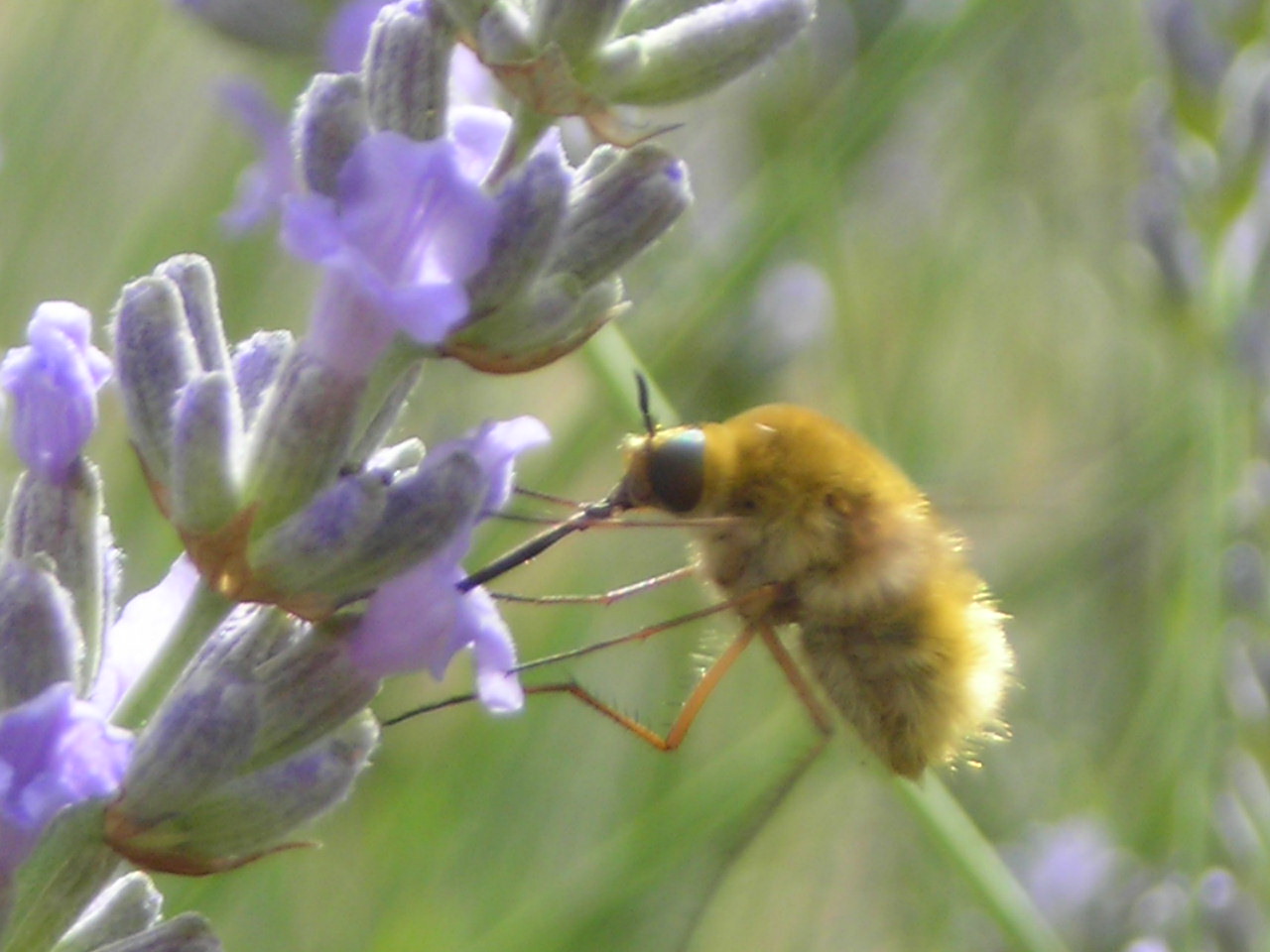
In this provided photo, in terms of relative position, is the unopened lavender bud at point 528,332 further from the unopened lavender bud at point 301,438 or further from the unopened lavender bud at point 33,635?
the unopened lavender bud at point 33,635

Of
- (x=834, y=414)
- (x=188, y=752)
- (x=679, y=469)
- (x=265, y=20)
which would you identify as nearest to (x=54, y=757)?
(x=188, y=752)

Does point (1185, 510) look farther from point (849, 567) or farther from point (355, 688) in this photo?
point (355, 688)

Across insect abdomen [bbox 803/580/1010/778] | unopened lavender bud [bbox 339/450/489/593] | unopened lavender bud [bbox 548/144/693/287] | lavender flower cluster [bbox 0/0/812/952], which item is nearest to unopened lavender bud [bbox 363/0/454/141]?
lavender flower cluster [bbox 0/0/812/952]

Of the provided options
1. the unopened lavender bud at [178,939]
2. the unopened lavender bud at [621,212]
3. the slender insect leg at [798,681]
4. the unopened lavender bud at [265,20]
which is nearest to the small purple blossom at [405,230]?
the unopened lavender bud at [621,212]

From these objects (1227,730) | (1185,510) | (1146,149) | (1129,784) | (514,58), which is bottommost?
(1129,784)

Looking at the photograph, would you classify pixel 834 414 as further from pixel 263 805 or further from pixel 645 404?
pixel 263 805

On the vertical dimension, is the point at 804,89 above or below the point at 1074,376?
above

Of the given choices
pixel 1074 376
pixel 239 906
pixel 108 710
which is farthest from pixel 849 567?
pixel 1074 376
